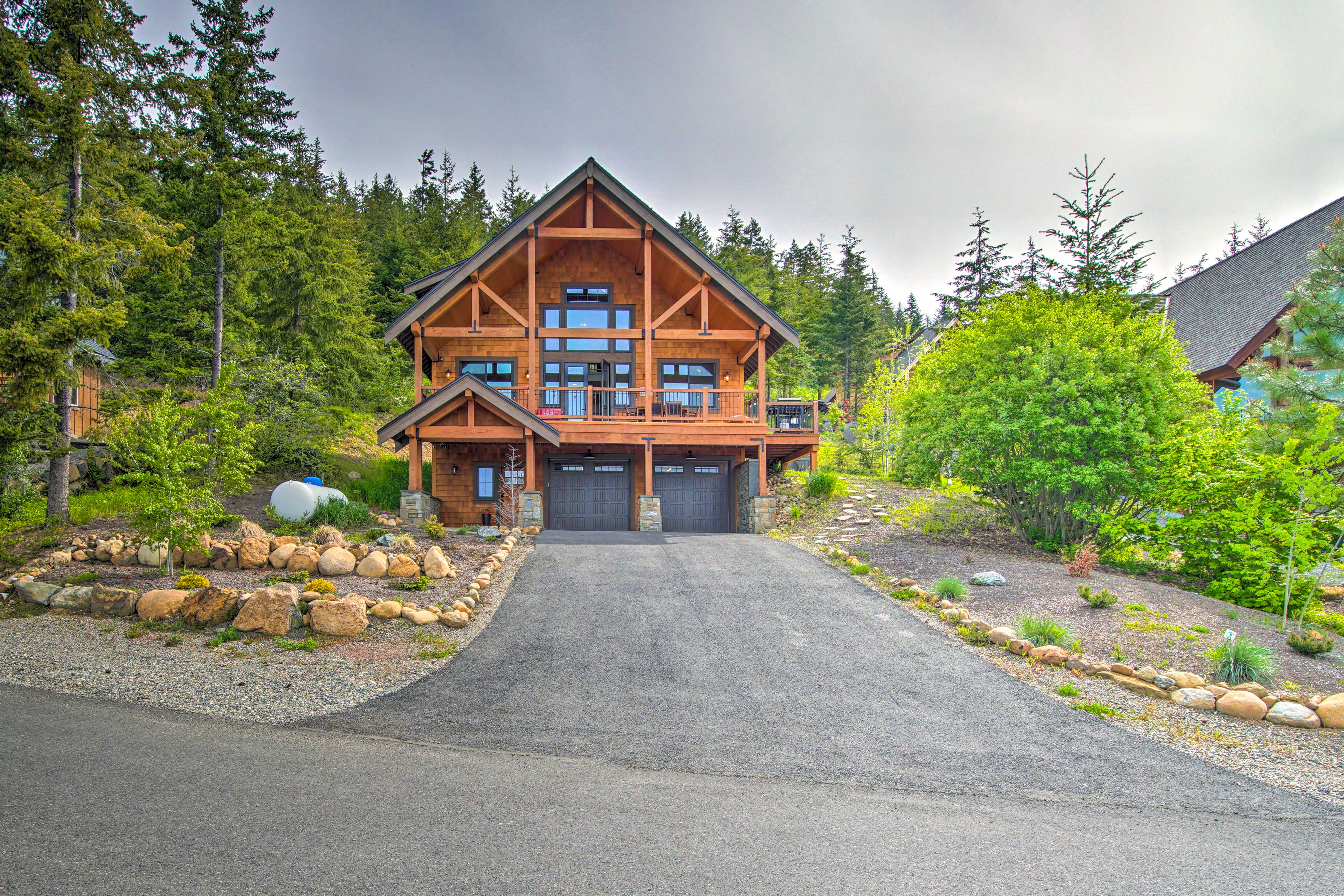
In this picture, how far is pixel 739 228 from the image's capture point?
5103cm

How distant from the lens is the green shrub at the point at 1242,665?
7125 mm

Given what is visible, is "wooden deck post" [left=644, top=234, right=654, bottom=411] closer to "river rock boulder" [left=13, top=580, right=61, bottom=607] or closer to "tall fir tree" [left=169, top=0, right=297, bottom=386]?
"tall fir tree" [left=169, top=0, right=297, bottom=386]

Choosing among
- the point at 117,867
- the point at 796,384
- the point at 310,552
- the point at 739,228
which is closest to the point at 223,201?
the point at 310,552

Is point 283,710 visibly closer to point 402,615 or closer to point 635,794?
point 402,615

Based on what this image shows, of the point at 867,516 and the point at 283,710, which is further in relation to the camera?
the point at 867,516

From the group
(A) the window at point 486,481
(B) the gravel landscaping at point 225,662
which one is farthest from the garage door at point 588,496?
(B) the gravel landscaping at point 225,662

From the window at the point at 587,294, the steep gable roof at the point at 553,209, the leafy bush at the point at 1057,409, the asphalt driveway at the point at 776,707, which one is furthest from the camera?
the window at the point at 587,294

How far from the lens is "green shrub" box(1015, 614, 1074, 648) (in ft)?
26.6

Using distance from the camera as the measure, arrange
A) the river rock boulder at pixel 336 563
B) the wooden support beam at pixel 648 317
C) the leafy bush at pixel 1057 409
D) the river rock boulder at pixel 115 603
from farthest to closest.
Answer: the wooden support beam at pixel 648 317
the leafy bush at pixel 1057 409
the river rock boulder at pixel 336 563
the river rock boulder at pixel 115 603

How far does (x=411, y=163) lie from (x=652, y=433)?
4689cm

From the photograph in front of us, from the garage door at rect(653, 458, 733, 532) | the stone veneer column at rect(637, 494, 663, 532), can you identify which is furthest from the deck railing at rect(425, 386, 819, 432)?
the stone veneer column at rect(637, 494, 663, 532)

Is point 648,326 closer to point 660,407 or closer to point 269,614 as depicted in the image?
point 660,407

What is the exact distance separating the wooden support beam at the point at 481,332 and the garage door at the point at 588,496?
4.01 m

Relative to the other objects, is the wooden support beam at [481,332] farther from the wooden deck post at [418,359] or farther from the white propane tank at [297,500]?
the white propane tank at [297,500]
